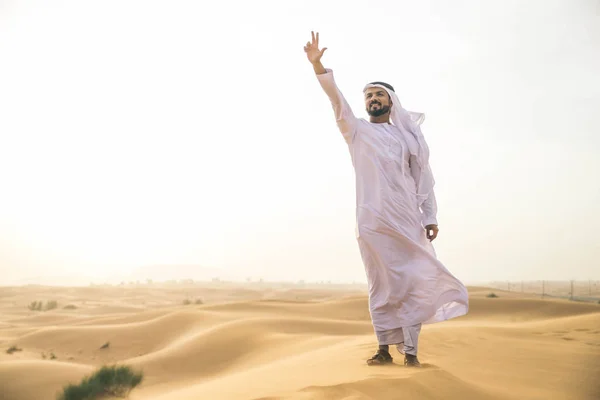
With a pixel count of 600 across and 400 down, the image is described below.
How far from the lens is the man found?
427 centimetres

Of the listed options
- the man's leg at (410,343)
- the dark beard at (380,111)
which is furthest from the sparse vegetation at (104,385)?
the dark beard at (380,111)

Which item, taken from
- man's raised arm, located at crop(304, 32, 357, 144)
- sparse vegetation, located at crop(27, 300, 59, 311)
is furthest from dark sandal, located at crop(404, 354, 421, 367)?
sparse vegetation, located at crop(27, 300, 59, 311)

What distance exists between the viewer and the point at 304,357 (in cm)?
536

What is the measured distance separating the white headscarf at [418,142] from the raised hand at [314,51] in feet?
2.24

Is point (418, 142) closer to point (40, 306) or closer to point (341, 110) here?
point (341, 110)

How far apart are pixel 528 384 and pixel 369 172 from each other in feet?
7.30

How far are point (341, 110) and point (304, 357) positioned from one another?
2.68 meters

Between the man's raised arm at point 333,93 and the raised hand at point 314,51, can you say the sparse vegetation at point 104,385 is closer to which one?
the man's raised arm at point 333,93

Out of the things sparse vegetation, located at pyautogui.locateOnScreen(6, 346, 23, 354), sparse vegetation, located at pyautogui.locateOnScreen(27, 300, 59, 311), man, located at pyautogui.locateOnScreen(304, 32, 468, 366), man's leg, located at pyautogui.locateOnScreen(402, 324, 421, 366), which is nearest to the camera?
man's leg, located at pyautogui.locateOnScreen(402, 324, 421, 366)

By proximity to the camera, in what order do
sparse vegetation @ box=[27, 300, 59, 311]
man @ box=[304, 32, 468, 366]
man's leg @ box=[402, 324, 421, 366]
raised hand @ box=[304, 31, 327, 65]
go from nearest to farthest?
man's leg @ box=[402, 324, 421, 366]
man @ box=[304, 32, 468, 366]
raised hand @ box=[304, 31, 327, 65]
sparse vegetation @ box=[27, 300, 59, 311]

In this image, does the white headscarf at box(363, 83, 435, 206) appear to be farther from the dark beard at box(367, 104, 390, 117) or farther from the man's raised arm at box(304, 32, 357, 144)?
the man's raised arm at box(304, 32, 357, 144)

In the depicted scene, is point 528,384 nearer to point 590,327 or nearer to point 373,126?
point 373,126

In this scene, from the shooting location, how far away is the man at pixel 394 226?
427cm

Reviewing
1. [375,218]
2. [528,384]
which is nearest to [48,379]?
[375,218]
